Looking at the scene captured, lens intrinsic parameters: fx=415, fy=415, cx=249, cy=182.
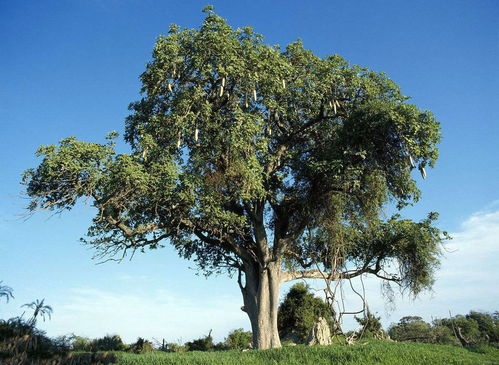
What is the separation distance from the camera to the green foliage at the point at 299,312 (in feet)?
107

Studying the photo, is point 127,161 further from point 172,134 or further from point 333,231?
point 333,231

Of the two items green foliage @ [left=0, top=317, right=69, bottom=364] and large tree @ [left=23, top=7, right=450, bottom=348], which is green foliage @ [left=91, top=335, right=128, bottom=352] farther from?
green foliage @ [left=0, top=317, right=69, bottom=364]

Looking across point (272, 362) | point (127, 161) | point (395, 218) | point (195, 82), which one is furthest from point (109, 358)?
point (395, 218)

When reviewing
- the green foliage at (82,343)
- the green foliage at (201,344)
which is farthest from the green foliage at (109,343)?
the green foliage at (201,344)

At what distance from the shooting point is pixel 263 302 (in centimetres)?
2200

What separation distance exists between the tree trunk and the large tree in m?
0.07

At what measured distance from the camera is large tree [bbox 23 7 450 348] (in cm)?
1850

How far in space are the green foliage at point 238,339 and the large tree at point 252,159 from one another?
729cm

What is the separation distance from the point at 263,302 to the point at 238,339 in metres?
9.44

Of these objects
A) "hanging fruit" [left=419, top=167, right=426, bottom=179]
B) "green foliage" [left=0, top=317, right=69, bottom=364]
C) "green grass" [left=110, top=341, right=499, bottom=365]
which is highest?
"hanging fruit" [left=419, top=167, right=426, bottom=179]

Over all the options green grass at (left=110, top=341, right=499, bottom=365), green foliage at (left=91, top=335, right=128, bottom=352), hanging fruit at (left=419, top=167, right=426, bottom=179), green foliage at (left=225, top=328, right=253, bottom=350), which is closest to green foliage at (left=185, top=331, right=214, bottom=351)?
green foliage at (left=225, top=328, right=253, bottom=350)

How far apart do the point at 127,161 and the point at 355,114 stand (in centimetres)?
1095

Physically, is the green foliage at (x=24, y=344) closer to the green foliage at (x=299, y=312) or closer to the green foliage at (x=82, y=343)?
the green foliage at (x=82, y=343)

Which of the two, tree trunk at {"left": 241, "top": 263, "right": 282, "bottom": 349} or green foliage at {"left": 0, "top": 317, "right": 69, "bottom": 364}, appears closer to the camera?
green foliage at {"left": 0, "top": 317, "right": 69, "bottom": 364}
